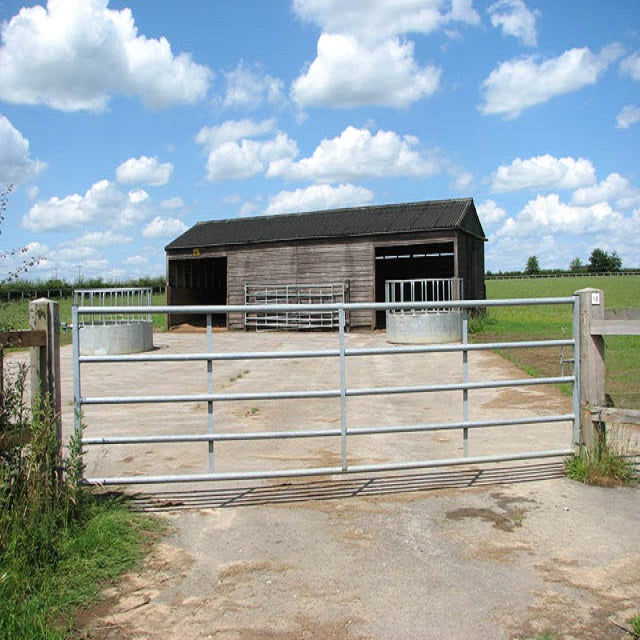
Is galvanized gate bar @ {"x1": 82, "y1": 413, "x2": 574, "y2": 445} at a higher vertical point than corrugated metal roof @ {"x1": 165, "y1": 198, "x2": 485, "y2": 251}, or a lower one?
lower

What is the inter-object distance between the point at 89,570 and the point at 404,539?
6.35ft

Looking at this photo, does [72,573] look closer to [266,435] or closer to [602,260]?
[266,435]

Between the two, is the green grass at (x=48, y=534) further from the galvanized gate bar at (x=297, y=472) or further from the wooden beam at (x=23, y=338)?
the wooden beam at (x=23, y=338)

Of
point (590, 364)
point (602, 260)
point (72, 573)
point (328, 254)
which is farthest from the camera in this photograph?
point (602, 260)

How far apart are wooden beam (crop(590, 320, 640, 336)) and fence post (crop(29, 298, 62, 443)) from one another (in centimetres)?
437

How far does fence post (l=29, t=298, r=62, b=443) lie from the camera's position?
461 centimetres

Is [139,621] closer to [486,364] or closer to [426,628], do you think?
[426,628]

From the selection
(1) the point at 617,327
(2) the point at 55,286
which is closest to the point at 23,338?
(1) the point at 617,327

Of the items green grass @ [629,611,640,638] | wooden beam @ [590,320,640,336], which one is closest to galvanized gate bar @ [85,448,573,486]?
wooden beam @ [590,320,640,336]

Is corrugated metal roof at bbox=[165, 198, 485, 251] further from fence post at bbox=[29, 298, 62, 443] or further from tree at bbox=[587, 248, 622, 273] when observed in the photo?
tree at bbox=[587, 248, 622, 273]

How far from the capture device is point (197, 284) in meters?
33.5

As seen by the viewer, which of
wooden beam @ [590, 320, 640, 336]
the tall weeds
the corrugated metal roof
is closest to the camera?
the tall weeds

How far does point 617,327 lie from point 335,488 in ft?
8.84

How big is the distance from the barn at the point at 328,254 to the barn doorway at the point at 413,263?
5 centimetres
